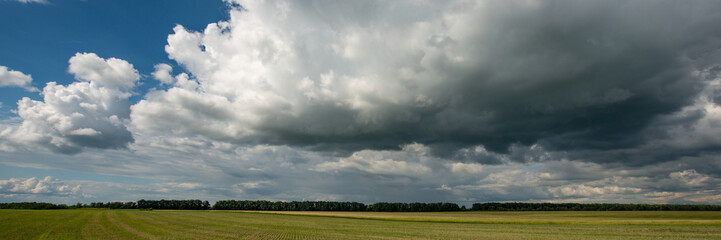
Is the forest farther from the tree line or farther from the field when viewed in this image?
the field

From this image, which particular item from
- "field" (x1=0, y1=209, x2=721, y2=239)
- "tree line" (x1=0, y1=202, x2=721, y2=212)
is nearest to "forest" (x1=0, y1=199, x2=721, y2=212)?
"tree line" (x1=0, y1=202, x2=721, y2=212)

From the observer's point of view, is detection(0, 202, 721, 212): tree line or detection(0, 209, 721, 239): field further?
detection(0, 202, 721, 212): tree line

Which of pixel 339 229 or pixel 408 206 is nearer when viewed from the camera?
pixel 339 229

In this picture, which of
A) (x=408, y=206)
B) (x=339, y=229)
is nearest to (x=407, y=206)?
(x=408, y=206)

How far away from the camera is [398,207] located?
178375 millimetres

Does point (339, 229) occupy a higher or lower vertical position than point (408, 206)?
higher

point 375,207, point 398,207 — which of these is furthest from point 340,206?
point 398,207

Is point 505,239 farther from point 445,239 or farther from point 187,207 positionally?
point 187,207

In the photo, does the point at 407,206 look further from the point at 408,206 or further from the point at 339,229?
the point at 339,229

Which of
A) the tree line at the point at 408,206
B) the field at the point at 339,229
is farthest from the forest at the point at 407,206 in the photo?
the field at the point at 339,229

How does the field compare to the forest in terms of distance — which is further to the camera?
the forest

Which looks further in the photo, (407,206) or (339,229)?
(407,206)

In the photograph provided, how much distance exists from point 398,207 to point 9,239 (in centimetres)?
16088

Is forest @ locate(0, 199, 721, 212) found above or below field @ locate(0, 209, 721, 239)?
below
